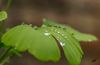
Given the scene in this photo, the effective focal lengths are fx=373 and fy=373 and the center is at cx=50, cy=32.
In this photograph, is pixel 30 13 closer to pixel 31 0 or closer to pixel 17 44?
pixel 31 0

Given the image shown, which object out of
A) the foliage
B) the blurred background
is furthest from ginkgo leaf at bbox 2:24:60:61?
the blurred background

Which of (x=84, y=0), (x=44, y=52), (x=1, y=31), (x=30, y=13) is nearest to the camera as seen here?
(x=44, y=52)

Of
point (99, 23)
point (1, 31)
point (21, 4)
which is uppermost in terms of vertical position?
point (1, 31)

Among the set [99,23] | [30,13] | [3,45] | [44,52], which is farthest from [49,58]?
[99,23]

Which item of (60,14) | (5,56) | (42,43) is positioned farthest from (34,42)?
(60,14)

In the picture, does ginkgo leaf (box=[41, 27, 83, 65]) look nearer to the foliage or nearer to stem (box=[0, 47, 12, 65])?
the foliage

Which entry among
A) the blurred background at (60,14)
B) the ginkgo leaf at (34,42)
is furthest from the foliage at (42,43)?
the blurred background at (60,14)

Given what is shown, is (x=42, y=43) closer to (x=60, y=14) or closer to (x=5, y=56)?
(x=5, y=56)
